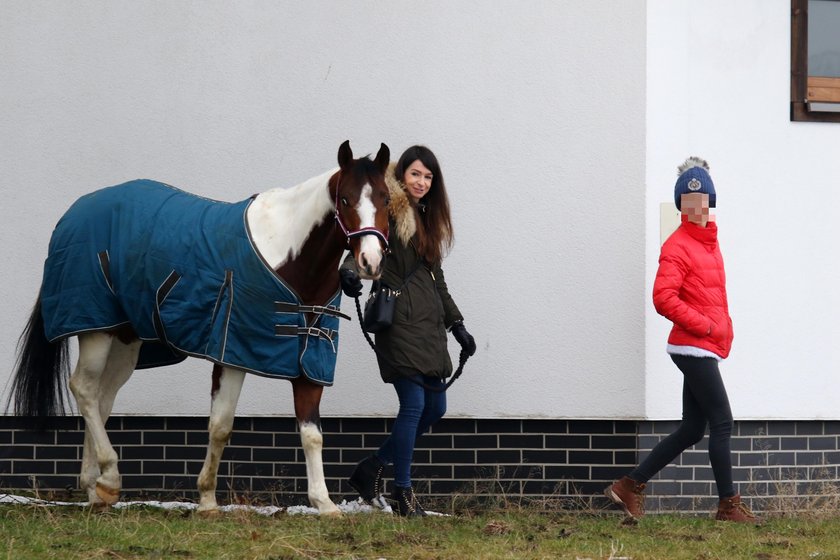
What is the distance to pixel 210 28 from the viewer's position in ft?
22.7

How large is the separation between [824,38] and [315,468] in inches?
156

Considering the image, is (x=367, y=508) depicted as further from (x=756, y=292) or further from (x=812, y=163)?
(x=812, y=163)

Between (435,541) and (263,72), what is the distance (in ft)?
9.85

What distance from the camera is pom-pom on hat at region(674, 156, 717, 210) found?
6.06 metres

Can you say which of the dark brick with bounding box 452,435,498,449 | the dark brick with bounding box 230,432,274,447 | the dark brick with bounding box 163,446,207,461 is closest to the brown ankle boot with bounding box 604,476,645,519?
the dark brick with bounding box 452,435,498,449

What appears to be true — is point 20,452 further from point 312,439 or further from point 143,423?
point 312,439

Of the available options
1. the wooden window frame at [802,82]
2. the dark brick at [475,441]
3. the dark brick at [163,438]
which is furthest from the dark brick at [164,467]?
the wooden window frame at [802,82]

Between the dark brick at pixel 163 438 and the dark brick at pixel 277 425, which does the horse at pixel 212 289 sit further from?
the dark brick at pixel 277 425

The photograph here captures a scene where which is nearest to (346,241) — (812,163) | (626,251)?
(626,251)

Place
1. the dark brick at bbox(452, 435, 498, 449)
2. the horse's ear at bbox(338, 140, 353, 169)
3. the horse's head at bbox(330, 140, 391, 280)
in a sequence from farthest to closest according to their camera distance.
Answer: the dark brick at bbox(452, 435, 498, 449)
the horse's ear at bbox(338, 140, 353, 169)
the horse's head at bbox(330, 140, 391, 280)

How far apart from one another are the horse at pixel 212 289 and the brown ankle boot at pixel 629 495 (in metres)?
1.51

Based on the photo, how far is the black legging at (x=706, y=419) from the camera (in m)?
6.00

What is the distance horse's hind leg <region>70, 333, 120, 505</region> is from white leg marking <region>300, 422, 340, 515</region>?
1088 millimetres

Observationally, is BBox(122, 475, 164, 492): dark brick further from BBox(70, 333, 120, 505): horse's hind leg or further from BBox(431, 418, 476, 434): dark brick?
BBox(431, 418, 476, 434): dark brick
